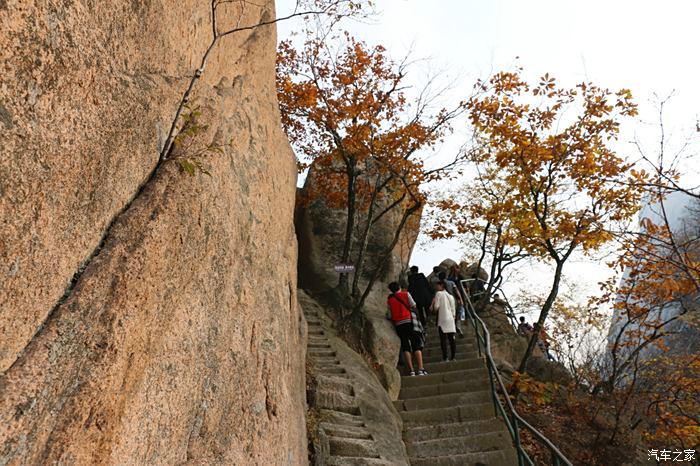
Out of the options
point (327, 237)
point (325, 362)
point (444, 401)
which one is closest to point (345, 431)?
point (325, 362)

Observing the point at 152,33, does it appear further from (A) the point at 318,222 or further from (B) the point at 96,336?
(A) the point at 318,222

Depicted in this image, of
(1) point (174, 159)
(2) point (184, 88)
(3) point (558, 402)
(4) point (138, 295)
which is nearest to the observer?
(4) point (138, 295)

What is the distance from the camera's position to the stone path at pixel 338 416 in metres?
6.65

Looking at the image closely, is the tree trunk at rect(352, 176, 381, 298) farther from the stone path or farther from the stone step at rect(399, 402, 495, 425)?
the stone step at rect(399, 402, 495, 425)

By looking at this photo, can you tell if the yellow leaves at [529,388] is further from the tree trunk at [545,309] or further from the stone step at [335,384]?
the stone step at [335,384]

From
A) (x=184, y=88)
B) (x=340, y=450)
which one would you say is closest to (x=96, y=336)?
(x=184, y=88)

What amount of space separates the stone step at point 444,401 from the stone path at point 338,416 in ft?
4.07

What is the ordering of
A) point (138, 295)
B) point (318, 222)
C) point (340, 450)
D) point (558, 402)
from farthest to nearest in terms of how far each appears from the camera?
point (318, 222) → point (558, 402) → point (340, 450) → point (138, 295)

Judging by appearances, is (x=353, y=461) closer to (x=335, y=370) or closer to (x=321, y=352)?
(x=335, y=370)

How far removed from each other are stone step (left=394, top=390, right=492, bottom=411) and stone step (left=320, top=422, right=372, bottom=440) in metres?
1.92

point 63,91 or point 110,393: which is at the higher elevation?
point 63,91

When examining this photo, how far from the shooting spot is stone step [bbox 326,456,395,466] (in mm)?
6469

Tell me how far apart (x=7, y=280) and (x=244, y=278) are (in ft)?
7.94

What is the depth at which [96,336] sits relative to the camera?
108 inches
